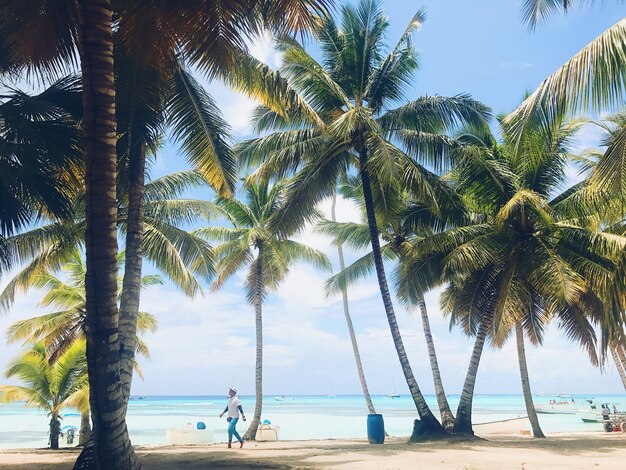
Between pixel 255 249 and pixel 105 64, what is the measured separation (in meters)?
16.8

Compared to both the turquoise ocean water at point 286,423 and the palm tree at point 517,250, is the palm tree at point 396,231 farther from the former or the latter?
the turquoise ocean water at point 286,423

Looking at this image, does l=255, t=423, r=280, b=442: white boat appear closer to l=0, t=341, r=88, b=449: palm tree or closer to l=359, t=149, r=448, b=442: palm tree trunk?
l=0, t=341, r=88, b=449: palm tree

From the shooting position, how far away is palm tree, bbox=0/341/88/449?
19016mm

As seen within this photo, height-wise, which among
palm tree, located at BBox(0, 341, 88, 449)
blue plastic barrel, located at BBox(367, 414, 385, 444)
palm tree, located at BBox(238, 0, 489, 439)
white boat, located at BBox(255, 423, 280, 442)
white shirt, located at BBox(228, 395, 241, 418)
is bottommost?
white boat, located at BBox(255, 423, 280, 442)

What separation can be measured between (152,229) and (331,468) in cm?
1031

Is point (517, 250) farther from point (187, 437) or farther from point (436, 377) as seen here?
point (187, 437)

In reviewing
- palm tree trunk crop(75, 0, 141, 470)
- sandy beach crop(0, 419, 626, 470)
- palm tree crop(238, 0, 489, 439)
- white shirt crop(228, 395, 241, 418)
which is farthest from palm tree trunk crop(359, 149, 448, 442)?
palm tree trunk crop(75, 0, 141, 470)

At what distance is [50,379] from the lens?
63.7 feet

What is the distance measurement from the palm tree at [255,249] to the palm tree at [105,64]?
14.6 m

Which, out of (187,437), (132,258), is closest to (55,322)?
(187,437)

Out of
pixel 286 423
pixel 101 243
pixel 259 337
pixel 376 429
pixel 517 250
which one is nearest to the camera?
pixel 101 243

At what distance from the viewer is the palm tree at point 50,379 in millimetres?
19016

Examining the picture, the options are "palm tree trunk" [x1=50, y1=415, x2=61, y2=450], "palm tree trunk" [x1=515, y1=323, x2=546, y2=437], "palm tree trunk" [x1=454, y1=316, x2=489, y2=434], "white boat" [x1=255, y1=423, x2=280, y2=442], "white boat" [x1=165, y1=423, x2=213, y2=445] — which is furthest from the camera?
"white boat" [x1=255, y1=423, x2=280, y2=442]

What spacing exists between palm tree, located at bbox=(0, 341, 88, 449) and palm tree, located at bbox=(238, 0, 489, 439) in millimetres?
9197
